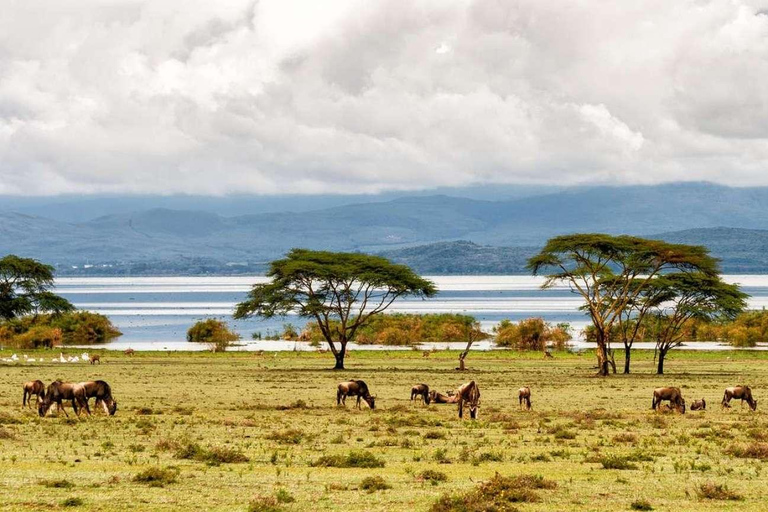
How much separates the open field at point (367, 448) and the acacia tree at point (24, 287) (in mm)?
28634

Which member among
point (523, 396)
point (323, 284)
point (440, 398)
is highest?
point (323, 284)

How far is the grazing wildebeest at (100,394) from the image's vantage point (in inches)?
1422

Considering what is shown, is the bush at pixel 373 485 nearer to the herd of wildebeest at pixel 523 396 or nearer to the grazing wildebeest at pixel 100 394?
the herd of wildebeest at pixel 523 396

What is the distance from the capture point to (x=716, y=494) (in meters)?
21.0

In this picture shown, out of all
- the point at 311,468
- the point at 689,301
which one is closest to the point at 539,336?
the point at 689,301

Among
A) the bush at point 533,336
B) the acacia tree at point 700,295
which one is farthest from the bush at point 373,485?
the bush at point 533,336

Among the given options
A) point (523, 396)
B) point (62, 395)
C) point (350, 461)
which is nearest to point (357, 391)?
point (523, 396)

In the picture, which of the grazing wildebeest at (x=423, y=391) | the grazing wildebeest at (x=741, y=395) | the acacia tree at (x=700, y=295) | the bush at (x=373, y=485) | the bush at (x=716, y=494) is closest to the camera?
the bush at (x=716, y=494)

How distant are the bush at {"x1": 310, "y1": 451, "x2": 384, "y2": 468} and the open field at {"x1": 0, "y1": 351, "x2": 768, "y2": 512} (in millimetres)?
317

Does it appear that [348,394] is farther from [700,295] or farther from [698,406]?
[700,295]

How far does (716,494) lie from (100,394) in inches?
879

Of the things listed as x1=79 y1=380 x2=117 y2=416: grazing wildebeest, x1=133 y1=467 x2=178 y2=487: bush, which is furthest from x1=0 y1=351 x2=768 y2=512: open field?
x1=79 y1=380 x2=117 y2=416: grazing wildebeest

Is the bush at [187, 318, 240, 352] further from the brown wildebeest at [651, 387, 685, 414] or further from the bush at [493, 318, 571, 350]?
the brown wildebeest at [651, 387, 685, 414]

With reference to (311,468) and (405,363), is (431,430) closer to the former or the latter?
(311,468)
